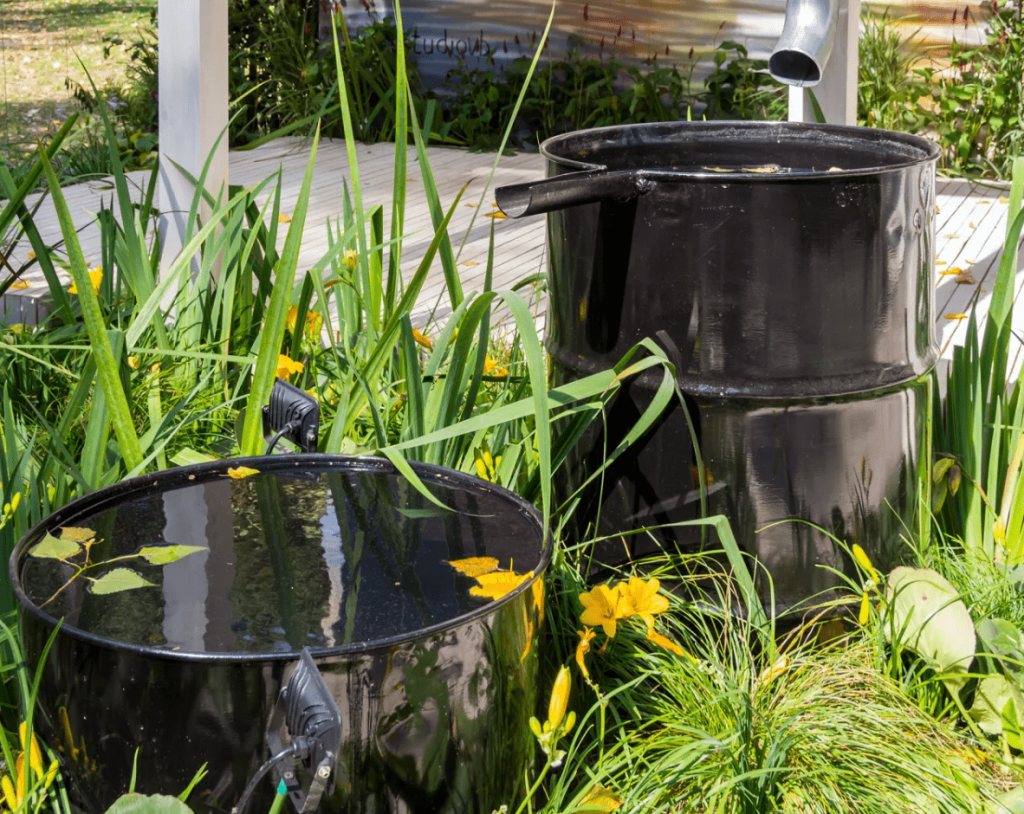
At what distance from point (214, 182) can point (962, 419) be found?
5.21 feet


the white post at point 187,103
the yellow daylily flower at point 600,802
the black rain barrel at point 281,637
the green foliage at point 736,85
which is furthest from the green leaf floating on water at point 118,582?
the green foliage at point 736,85

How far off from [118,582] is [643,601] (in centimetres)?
58

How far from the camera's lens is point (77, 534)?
118cm

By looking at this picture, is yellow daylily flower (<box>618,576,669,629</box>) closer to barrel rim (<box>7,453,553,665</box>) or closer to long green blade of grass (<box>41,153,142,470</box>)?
barrel rim (<box>7,453,553,665</box>)

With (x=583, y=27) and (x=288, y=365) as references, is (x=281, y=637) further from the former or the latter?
(x=583, y=27)

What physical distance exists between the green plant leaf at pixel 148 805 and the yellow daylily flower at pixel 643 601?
58cm

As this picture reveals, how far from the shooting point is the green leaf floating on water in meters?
1.08

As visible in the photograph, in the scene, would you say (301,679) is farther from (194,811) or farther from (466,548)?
(466,548)

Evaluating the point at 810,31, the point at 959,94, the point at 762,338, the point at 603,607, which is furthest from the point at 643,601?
the point at 959,94

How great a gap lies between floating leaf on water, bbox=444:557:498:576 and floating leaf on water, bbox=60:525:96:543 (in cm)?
37

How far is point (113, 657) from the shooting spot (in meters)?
0.95

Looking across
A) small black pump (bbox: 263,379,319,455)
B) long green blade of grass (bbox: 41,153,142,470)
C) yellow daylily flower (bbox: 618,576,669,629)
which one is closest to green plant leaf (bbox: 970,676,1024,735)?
yellow daylily flower (bbox: 618,576,669,629)

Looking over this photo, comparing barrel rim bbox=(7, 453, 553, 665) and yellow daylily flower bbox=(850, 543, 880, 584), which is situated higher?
barrel rim bbox=(7, 453, 553, 665)

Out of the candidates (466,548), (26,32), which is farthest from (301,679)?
(26,32)
